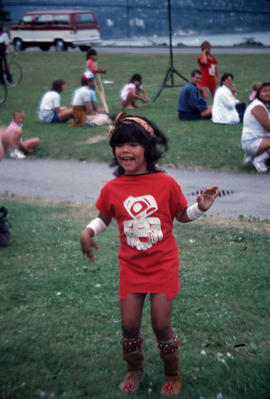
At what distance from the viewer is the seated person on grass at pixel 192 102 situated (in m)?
12.3

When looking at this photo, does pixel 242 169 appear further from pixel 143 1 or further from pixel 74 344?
pixel 143 1

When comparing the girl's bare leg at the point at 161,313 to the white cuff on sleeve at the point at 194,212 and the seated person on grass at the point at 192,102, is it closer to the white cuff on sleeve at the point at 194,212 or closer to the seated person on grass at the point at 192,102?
the white cuff on sleeve at the point at 194,212

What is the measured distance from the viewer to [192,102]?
40.6 ft

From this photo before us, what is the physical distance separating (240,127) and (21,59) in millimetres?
19844

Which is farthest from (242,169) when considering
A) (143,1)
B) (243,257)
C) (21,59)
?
(143,1)

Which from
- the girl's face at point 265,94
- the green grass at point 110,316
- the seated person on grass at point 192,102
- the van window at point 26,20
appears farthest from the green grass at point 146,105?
the van window at point 26,20

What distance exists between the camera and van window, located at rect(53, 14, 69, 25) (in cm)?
3234

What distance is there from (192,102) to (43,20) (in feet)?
77.8

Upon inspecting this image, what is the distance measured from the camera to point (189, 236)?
5863 millimetres

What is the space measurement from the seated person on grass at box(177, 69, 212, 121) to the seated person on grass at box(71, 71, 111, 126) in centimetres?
184

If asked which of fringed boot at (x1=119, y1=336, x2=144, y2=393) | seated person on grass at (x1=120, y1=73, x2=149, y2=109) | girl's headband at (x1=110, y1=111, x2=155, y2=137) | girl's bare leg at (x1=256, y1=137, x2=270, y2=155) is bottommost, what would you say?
seated person on grass at (x1=120, y1=73, x2=149, y2=109)

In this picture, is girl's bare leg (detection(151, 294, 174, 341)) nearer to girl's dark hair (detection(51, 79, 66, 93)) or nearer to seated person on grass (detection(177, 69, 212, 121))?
seated person on grass (detection(177, 69, 212, 121))

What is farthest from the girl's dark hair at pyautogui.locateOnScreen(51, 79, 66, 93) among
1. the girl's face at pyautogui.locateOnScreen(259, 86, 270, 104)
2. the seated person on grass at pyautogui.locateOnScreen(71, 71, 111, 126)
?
the girl's face at pyautogui.locateOnScreen(259, 86, 270, 104)

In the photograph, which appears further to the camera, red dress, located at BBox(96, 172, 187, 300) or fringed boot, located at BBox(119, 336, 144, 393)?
fringed boot, located at BBox(119, 336, 144, 393)
